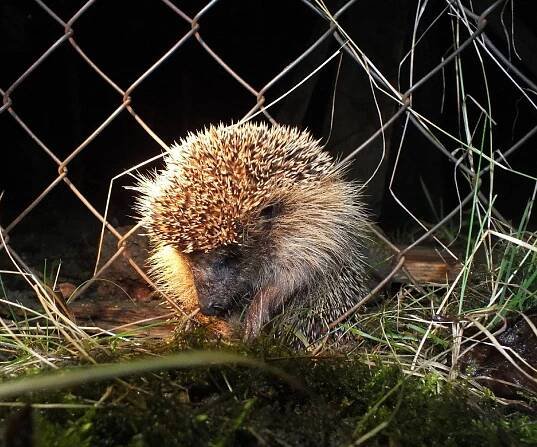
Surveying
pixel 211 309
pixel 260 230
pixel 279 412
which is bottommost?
pixel 211 309

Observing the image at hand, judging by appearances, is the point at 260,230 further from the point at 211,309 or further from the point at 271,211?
the point at 211,309

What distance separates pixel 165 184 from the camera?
3557mm

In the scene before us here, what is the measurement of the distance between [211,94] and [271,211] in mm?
4826

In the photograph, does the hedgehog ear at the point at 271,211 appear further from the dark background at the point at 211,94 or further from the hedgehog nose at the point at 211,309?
the dark background at the point at 211,94

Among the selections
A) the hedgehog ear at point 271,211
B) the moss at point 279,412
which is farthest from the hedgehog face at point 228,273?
the moss at point 279,412

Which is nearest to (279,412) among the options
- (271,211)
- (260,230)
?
(260,230)

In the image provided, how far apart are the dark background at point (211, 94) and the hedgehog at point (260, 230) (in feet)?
5.75

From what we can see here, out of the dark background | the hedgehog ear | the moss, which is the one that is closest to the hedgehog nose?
the hedgehog ear

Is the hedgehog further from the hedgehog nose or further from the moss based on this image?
the moss

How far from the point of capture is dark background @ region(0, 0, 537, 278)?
A: 5.53m

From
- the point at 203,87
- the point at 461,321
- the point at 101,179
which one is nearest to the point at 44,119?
the point at 101,179

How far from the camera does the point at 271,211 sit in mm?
3680

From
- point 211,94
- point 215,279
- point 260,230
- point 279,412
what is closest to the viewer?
point 279,412

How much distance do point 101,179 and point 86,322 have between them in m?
4.50
